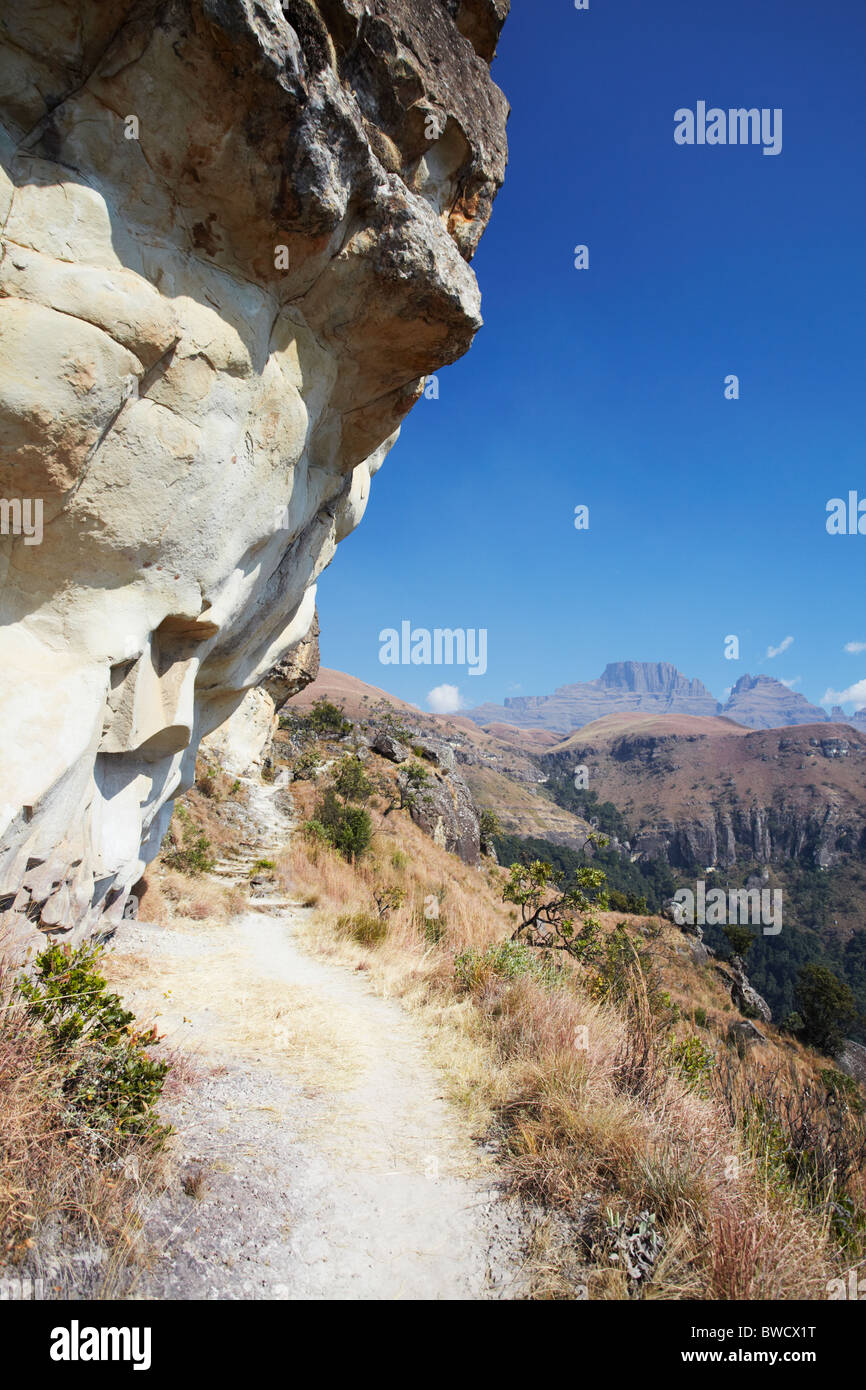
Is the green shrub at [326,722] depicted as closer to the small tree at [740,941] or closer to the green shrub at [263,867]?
the green shrub at [263,867]

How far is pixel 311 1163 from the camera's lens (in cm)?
395

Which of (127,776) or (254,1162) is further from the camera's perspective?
(127,776)

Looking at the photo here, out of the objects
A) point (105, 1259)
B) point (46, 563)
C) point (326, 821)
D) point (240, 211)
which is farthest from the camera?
point (326, 821)

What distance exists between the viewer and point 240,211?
4.88 metres

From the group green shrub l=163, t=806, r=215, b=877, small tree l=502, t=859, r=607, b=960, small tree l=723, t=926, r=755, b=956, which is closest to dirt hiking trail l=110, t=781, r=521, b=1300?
small tree l=502, t=859, r=607, b=960

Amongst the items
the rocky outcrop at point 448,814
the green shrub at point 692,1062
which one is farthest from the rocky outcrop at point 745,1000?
the green shrub at point 692,1062

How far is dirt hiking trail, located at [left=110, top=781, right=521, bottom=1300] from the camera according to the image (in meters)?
3.06

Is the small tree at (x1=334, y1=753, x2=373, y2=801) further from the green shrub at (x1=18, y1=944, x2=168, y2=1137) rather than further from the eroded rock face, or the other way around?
the green shrub at (x1=18, y1=944, x2=168, y2=1137)

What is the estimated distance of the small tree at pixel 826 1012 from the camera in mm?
41281

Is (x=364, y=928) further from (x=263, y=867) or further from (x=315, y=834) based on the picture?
(x=315, y=834)

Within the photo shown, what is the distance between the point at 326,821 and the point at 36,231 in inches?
626

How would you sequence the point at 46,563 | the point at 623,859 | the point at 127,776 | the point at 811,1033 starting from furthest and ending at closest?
the point at 623,859
the point at 811,1033
the point at 127,776
the point at 46,563

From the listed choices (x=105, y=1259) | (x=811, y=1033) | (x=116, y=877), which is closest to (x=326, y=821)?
(x=116, y=877)
